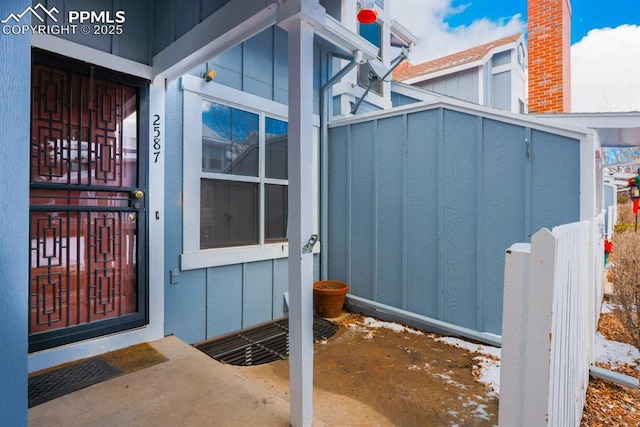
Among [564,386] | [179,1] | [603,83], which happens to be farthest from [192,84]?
[603,83]

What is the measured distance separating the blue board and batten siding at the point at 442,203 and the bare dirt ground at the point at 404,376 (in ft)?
1.64

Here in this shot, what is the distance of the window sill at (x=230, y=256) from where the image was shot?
2871 millimetres

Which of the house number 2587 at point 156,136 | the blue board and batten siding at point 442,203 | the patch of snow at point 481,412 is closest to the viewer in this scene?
the patch of snow at point 481,412

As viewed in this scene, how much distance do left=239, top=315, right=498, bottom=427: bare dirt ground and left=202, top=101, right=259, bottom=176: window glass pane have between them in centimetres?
183

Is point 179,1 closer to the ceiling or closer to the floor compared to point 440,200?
closer to the ceiling

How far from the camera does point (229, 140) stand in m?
3.22

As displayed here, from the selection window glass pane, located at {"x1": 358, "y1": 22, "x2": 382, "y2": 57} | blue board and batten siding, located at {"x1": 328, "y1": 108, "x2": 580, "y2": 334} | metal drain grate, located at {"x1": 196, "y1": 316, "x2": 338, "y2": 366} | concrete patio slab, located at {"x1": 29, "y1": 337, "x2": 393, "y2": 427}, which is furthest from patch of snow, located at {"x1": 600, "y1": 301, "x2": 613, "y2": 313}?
window glass pane, located at {"x1": 358, "y1": 22, "x2": 382, "y2": 57}

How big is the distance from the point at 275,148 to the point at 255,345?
2.04 m

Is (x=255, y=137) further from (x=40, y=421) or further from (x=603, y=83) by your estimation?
(x=603, y=83)

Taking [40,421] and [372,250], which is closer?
[40,421]

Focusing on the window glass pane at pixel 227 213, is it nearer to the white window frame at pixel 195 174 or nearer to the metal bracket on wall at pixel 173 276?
the white window frame at pixel 195 174

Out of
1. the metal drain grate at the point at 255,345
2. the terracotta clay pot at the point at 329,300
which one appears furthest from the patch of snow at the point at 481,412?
the terracotta clay pot at the point at 329,300

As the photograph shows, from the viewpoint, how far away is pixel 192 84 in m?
2.91

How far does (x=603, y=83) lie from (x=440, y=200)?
13.0 meters
